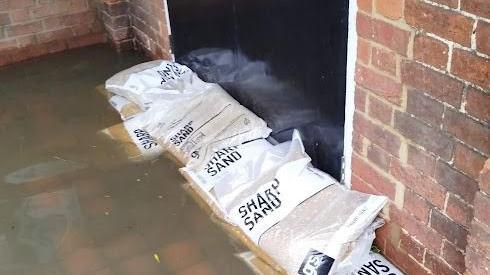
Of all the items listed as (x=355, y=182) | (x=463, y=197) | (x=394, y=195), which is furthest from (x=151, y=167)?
(x=463, y=197)

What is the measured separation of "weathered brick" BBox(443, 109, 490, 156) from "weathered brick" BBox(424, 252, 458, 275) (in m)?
0.47

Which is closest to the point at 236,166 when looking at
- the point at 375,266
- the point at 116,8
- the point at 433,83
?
the point at 375,266

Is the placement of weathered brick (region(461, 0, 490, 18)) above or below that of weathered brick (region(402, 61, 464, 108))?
above

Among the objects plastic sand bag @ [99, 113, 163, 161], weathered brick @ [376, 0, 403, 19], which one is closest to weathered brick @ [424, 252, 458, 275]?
weathered brick @ [376, 0, 403, 19]

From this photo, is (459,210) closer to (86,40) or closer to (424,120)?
(424,120)

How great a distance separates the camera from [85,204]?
2.80 m

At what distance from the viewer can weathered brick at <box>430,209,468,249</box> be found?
6.35 feet

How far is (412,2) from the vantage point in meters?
1.88

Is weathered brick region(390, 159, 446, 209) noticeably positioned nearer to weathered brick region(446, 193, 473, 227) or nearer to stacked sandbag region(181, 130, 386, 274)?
weathered brick region(446, 193, 473, 227)

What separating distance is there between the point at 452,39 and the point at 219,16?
1581mm

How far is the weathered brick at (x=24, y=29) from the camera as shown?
4234 millimetres

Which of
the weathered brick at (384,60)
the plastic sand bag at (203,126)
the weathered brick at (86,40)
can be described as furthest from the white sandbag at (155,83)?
the weathered brick at (384,60)

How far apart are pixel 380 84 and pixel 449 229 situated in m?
0.53

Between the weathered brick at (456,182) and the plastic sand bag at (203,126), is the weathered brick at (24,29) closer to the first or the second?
the plastic sand bag at (203,126)
